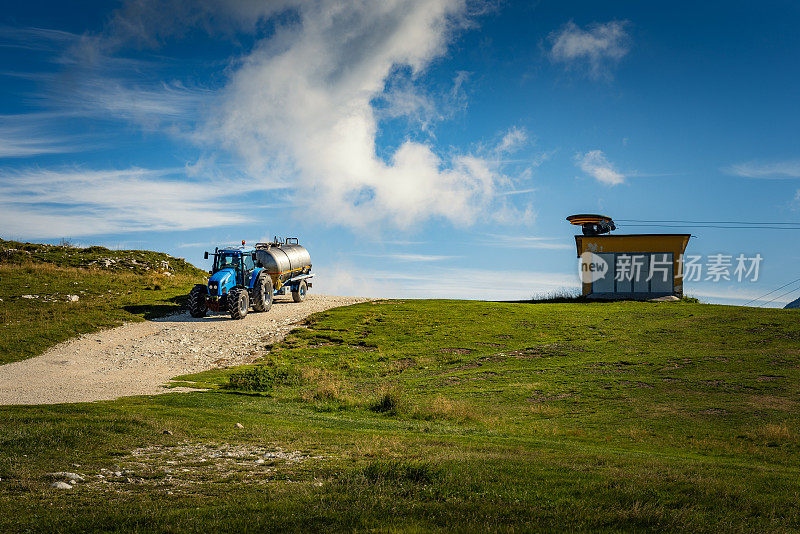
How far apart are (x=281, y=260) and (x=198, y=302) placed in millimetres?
8071

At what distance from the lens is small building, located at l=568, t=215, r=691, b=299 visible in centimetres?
5106

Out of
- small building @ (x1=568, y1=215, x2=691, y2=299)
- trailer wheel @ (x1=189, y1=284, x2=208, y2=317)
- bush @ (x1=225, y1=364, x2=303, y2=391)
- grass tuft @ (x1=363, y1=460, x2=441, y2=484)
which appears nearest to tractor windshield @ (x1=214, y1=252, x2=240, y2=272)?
trailer wheel @ (x1=189, y1=284, x2=208, y2=317)

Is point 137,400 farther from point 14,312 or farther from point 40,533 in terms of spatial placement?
point 14,312

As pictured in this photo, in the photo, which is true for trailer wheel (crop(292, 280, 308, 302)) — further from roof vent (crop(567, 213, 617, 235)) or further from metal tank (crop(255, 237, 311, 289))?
roof vent (crop(567, 213, 617, 235))

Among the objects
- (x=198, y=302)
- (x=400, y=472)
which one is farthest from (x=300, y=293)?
(x=400, y=472)

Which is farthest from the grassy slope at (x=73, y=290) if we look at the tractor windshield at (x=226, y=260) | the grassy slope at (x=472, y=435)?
the grassy slope at (x=472, y=435)

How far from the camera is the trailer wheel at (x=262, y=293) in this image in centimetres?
4284

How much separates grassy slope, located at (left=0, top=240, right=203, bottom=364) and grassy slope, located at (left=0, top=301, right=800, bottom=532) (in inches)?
500

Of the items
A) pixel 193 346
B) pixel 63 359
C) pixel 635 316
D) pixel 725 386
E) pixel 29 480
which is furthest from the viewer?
pixel 635 316

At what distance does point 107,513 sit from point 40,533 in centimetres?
87

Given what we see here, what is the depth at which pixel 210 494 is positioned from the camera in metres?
9.34

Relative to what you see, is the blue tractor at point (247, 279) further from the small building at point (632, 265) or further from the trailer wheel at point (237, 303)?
the small building at point (632, 265)

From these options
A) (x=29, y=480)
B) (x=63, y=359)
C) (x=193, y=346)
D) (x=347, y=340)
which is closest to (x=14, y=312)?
(x=63, y=359)

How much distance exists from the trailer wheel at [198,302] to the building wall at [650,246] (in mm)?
33538
